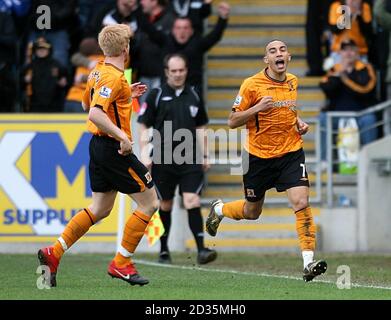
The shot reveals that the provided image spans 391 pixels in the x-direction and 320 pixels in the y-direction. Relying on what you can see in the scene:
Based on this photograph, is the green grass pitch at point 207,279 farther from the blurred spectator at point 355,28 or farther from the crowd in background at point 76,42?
the blurred spectator at point 355,28

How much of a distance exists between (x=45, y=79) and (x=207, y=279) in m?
7.18

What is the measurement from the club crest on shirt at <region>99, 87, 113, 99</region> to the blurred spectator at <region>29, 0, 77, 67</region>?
327 inches

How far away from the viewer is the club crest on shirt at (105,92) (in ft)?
37.9

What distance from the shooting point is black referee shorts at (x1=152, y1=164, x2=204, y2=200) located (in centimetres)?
1594

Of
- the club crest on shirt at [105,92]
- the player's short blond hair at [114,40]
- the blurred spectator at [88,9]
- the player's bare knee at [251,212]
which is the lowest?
the player's bare knee at [251,212]

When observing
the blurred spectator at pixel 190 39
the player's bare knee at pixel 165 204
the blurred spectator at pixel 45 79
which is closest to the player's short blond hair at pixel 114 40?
the player's bare knee at pixel 165 204

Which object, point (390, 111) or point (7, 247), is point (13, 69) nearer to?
point (7, 247)

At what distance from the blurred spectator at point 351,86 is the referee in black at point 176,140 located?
390 cm

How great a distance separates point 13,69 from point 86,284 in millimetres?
8250

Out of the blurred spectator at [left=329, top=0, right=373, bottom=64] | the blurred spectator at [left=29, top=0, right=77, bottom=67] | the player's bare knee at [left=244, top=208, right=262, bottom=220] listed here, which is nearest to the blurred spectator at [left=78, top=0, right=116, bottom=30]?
the blurred spectator at [left=29, top=0, right=77, bottom=67]

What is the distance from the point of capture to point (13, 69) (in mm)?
19906

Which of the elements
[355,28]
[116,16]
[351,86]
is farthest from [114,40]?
[355,28]

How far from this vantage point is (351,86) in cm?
1970
